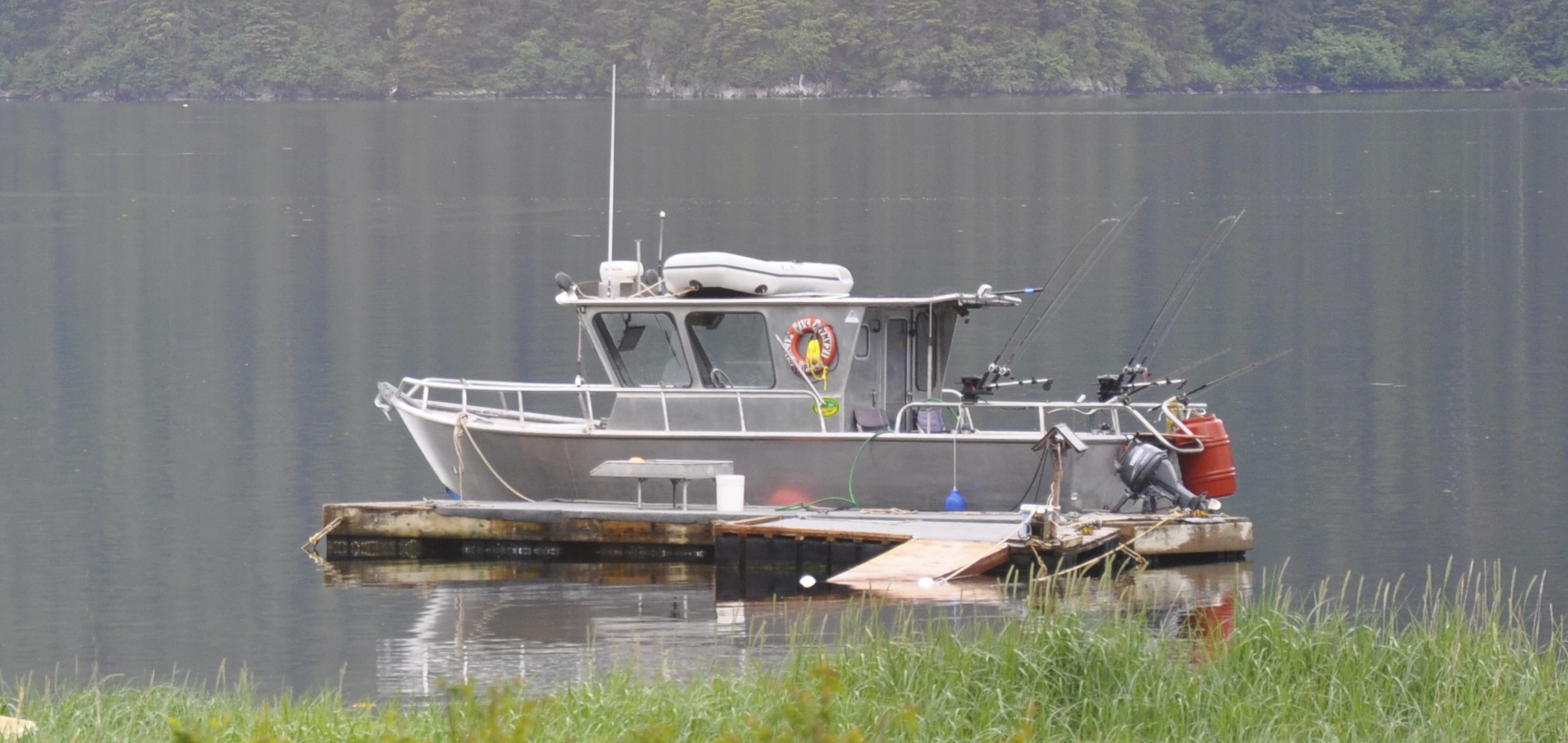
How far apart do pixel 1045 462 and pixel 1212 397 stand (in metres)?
8.77

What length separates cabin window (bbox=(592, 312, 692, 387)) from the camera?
17.6 metres

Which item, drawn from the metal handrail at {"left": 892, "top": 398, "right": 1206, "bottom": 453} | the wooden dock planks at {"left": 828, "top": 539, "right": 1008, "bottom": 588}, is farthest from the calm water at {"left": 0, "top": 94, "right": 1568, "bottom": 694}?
the metal handrail at {"left": 892, "top": 398, "right": 1206, "bottom": 453}

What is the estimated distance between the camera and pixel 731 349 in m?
17.5

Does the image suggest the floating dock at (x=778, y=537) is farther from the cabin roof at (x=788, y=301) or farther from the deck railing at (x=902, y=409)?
the cabin roof at (x=788, y=301)

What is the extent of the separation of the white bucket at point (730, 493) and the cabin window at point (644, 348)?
1022 mm

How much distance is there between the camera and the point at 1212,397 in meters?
25.2

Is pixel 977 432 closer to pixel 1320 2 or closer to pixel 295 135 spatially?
pixel 295 135

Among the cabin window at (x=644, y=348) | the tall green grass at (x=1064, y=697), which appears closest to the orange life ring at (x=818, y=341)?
the cabin window at (x=644, y=348)

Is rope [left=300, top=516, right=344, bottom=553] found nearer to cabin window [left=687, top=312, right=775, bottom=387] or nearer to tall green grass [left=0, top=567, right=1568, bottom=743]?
cabin window [left=687, top=312, right=775, bottom=387]

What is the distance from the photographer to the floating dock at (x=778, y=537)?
50.3 ft

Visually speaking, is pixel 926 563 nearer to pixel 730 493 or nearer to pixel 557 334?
pixel 730 493

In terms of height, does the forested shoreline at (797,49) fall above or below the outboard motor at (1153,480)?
above

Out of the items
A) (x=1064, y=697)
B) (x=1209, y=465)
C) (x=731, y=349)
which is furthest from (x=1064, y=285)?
(x=1064, y=697)

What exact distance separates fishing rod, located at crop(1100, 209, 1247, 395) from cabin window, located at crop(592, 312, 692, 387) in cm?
329
